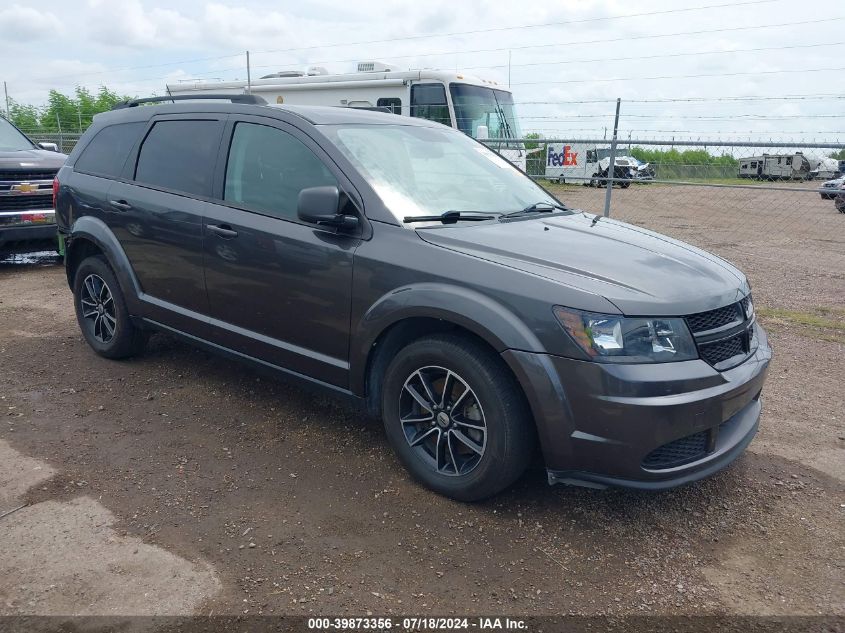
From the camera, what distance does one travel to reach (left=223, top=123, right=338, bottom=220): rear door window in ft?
12.5

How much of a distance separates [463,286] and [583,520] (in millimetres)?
1204

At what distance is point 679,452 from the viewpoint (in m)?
2.99

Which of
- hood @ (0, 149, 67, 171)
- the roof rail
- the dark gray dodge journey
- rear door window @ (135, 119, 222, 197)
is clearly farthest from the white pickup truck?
rear door window @ (135, 119, 222, 197)

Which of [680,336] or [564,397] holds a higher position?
[680,336]

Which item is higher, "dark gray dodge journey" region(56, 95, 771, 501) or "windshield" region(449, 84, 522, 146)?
"windshield" region(449, 84, 522, 146)

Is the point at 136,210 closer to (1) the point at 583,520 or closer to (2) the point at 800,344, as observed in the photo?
(1) the point at 583,520

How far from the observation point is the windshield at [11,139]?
9.30 m

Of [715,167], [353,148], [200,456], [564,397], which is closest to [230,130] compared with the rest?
[353,148]

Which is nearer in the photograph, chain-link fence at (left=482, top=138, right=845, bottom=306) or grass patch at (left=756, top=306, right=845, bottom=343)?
grass patch at (left=756, top=306, right=845, bottom=343)

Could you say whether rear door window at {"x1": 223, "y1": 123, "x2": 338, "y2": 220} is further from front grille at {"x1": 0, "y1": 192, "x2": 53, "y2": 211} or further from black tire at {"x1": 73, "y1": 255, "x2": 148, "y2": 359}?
front grille at {"x1": 0, "y1": 192, "x2": 53, "y2": 211}

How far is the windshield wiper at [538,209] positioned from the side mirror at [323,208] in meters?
0.87

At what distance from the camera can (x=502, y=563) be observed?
115 inches

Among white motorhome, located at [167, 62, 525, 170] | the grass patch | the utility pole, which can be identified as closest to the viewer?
the grass patch

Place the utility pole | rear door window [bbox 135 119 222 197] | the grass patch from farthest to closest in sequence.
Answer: the utility pole → the grass patch → rear door window [bbox 135 119 222 197]
